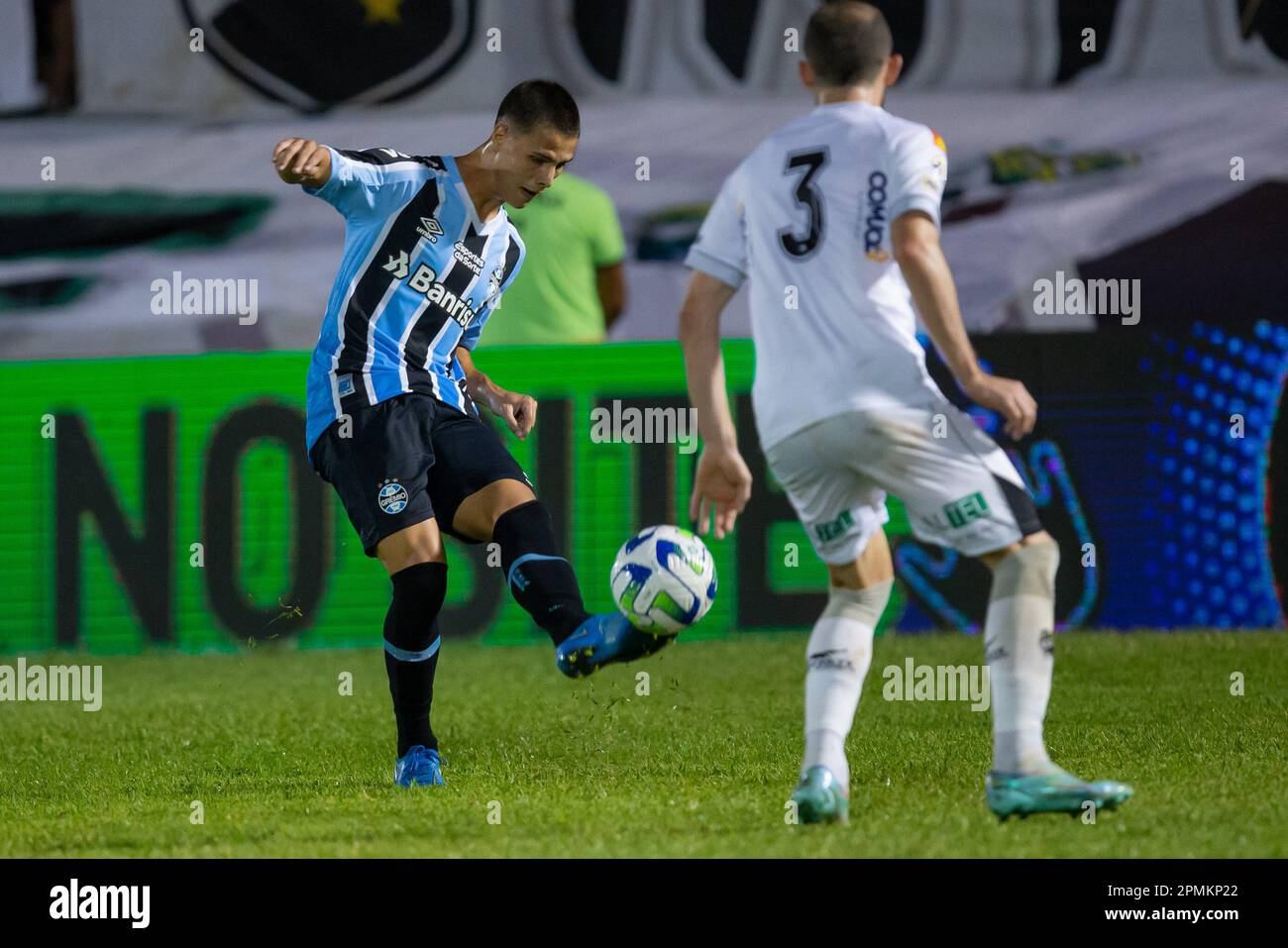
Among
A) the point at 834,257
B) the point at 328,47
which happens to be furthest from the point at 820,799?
the point at 328,47

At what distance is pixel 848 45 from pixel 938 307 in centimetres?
75

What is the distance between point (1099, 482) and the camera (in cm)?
1096

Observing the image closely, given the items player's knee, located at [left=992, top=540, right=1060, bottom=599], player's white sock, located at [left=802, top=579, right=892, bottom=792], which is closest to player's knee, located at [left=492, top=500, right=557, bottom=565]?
player's white sock, located at [left=802, top=579, right=892, bottom=792]

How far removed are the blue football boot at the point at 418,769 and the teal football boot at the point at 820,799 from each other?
1574 mm

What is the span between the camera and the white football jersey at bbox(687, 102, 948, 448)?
448 centimetres

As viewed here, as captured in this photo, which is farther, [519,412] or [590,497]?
[590,497]

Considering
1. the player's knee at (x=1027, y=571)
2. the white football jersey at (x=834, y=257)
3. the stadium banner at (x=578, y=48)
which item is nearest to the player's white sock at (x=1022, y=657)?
the player's knee at (x=1027, y=571)

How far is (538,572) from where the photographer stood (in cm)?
541

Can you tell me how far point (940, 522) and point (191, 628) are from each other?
780 centimetres

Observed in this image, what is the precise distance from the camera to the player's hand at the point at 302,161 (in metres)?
5.15

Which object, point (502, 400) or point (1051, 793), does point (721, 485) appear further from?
point (502, 400)

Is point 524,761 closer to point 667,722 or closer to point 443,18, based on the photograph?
point 667,722

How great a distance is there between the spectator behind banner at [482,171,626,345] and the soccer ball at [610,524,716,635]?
698cm

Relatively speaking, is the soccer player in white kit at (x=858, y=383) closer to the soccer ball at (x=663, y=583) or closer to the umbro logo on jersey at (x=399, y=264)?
the soccer ball at (x=663, y=583)
